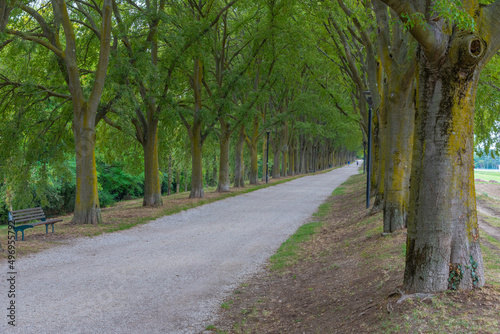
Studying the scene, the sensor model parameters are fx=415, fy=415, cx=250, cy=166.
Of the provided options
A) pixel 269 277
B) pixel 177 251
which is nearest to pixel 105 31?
pixel 177 251

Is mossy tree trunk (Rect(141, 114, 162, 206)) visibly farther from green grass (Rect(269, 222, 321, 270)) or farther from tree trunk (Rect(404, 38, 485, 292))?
tree trunk (Rect(404, 38, 485, 292))

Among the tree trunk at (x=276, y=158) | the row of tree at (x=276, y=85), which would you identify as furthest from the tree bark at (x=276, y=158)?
the row of tree at (x=276, y=85)

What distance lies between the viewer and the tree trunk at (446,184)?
15.1 ft

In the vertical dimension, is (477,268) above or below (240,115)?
below

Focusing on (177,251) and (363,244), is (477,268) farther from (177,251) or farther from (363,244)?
(177,251)

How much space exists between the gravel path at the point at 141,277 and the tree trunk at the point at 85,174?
5.22ft

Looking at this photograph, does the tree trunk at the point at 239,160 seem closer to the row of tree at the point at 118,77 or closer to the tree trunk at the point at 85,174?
the row of tree at the point at 118,77

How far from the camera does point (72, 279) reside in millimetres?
7180

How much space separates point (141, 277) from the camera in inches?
291

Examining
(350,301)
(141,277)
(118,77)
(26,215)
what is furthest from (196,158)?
(350,301)

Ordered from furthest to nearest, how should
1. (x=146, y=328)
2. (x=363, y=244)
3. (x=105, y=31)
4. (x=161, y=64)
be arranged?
(x=161, y=64) → (x=105, y=31) → (x=363, y=244) → (x=146, y=328)

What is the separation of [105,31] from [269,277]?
951 centimetres

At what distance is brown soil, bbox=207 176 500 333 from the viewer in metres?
4.22

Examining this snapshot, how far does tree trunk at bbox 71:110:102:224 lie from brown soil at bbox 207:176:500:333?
7.10 meters
